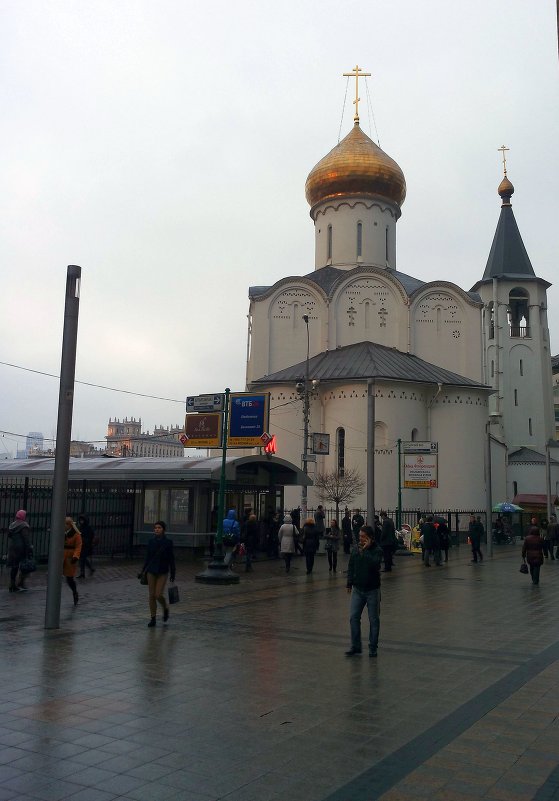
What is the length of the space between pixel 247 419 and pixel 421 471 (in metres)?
9.27

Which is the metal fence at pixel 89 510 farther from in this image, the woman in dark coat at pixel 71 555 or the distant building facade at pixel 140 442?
the distant building facade at pixel 140 442

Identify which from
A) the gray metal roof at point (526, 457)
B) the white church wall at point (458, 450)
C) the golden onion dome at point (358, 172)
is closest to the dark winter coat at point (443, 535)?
the white church wall at point (458, 450)

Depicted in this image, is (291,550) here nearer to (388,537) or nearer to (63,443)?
Answer: (388,537)

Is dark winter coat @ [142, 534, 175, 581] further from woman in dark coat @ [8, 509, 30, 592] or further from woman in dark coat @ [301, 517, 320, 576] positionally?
woman in dark coat @ [301, 517, 320, 576]

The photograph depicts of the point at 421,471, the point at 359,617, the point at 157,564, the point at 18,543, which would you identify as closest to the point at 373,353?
the point at 421,471

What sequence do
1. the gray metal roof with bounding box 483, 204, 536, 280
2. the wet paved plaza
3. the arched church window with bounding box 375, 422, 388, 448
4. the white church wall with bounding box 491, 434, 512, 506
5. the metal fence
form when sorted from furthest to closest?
1. the gray metal roof with bounding box 483, 204, 536, 280
2. the white church wall with bounding box 491, 434, 512, 506
3. the arched church window with bounding box 375, 422, 388, 448
4. the metal fence
5. the wet paved plaza

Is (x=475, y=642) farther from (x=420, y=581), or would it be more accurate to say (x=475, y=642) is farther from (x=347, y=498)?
(x=347, y=498)

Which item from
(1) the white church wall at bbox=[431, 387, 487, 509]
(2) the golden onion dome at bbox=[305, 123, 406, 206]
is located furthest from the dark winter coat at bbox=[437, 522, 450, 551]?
(2) the golden onion dome at bbox=[305, 123, 406, 206]

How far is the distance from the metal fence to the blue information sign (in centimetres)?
419

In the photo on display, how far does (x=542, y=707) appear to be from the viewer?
266 inches

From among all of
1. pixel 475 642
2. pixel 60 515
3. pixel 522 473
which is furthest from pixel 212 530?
pixel 522 473

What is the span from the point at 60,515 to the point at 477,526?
1626cm

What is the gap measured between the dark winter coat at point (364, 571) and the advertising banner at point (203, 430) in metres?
9.80

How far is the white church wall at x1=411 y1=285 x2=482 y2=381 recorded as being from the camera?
40.7 m
